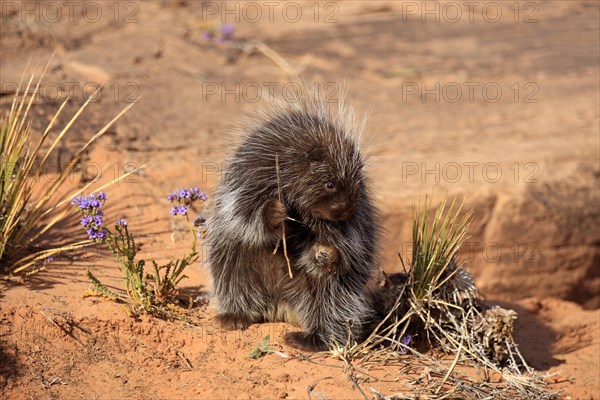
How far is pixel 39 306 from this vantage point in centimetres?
502

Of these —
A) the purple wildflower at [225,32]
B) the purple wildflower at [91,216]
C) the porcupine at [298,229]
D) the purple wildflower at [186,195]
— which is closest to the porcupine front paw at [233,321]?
the porcupine at [298,229]

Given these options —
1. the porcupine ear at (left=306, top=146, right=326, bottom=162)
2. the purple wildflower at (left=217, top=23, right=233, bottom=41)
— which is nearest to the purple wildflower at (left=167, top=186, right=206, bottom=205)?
the porcupine ear at (left=306, top=146, right=326, bottom=162)

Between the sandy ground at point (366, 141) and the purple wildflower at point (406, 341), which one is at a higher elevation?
the sandy ground at point (366, 141)

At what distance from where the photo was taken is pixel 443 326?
5637mm

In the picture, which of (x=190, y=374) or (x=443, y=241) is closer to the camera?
(x=190, y=374)

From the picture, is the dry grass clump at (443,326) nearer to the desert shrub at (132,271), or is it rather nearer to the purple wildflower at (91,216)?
the desert shrub at (132,271)

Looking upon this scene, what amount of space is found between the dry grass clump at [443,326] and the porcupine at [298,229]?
24 cm

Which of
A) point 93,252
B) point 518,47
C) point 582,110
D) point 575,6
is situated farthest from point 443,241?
point 575,6

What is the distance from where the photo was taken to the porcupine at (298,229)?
4.91 metres

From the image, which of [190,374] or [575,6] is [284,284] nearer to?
[190,374]

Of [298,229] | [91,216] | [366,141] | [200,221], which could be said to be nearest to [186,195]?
[200,221]

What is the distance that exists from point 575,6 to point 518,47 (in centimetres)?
260

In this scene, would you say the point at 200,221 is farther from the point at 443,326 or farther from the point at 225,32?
the point at 225,32

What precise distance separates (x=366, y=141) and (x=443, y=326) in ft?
8.78
